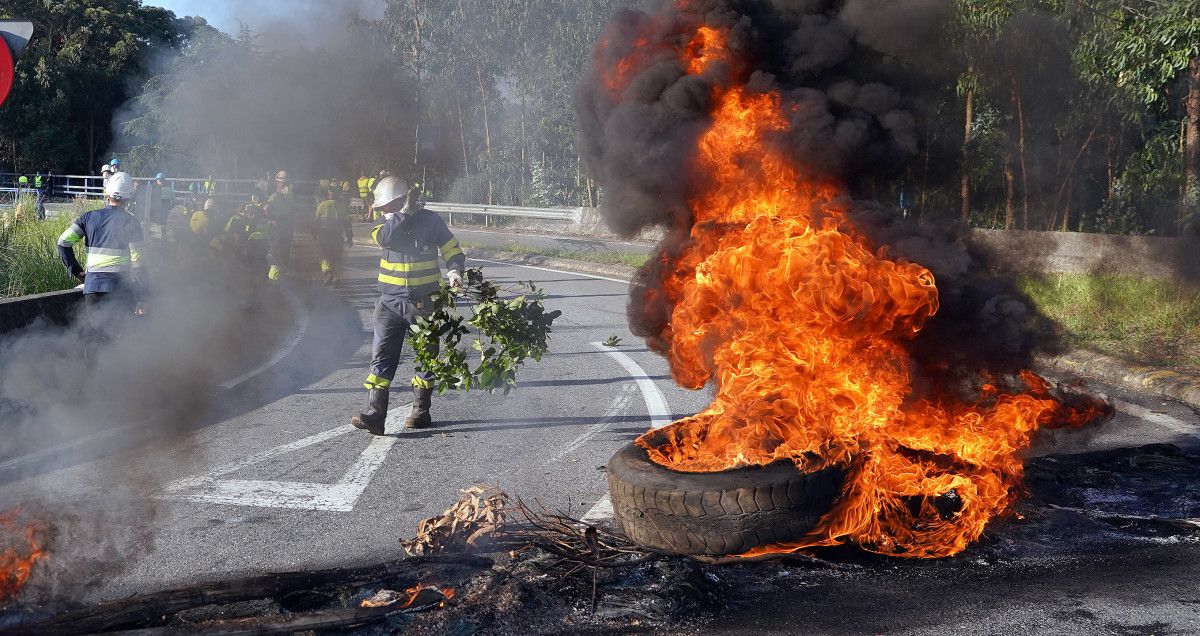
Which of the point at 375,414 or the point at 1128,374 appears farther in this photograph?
the point at 1128,374

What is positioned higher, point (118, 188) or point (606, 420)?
point (118, 188)

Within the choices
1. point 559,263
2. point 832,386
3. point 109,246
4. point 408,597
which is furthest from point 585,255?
point 408,597

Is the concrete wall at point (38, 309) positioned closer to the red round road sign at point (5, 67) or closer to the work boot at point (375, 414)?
the red round road sign at point (5, 67)

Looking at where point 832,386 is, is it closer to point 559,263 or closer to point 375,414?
point 375,414

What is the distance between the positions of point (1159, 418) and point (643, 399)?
4.09 m

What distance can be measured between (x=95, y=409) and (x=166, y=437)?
146 centimetres

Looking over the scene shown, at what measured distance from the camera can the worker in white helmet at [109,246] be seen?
886 centimetres

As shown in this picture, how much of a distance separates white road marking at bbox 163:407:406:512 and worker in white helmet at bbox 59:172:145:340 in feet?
11.7

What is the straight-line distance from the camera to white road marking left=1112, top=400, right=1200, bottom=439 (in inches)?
274

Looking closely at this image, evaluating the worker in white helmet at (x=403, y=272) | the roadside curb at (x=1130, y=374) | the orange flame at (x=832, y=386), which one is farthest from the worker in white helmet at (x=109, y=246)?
the roadside curb at (x=1130, y=374)

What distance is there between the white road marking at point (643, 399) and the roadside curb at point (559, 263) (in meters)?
8.60

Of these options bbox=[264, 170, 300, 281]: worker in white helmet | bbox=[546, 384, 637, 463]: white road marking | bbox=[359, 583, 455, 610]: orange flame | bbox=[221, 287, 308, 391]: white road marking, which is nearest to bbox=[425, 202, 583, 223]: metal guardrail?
bbox=[264, 170, 300, 281]: worker in white helmet

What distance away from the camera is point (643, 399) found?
837 cm

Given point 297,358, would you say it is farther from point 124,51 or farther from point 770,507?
point 124,51
